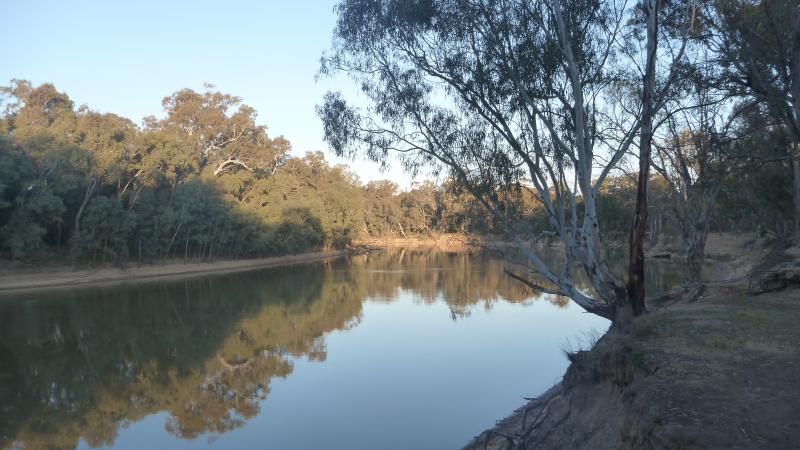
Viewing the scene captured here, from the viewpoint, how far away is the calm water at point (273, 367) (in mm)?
7348

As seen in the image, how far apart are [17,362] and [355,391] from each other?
654 cm

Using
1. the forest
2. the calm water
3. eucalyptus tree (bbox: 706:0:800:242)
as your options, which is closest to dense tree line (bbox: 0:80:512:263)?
the forest

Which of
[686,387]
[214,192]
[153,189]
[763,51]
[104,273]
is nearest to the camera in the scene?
[686,387]

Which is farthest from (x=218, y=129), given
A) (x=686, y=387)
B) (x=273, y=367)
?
(x=686, y=387)

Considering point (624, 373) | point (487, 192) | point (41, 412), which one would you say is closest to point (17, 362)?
point (41, 412)

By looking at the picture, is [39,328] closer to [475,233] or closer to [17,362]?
[17,362]

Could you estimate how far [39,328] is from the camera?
45.3ft

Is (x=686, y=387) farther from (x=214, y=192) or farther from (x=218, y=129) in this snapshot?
(x=218, y=129)

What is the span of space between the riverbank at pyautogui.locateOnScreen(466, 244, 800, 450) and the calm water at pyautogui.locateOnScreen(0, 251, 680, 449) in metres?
1.76

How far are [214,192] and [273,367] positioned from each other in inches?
835

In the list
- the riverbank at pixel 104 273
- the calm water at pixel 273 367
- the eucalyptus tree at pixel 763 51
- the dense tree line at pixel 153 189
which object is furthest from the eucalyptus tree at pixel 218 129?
the eucalyptus tree at pixel 763 51

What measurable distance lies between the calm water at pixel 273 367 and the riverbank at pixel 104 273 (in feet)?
10.5

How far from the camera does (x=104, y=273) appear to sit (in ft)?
83.3

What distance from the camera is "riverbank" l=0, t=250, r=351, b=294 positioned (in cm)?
2217
